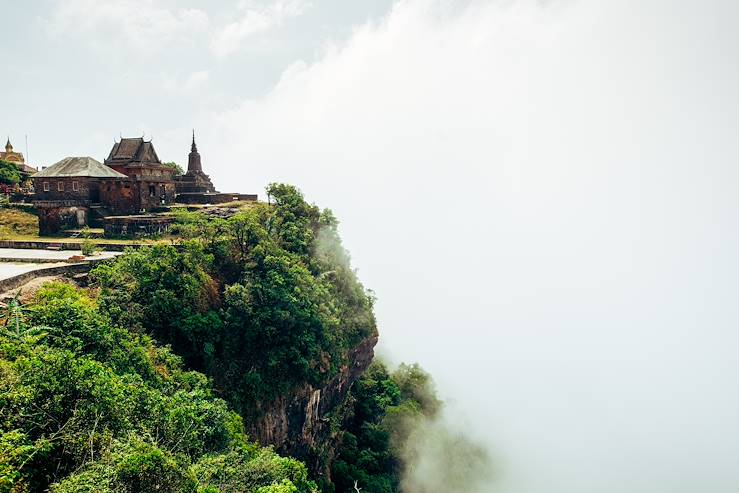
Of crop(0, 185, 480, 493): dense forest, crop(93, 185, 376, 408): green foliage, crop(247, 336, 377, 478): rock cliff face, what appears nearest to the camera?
crop(0, 185, 480, 493): dense forest

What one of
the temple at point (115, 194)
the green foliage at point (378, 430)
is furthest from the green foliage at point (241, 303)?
the temple at point (115, 194)

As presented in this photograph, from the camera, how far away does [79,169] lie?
41.9 m

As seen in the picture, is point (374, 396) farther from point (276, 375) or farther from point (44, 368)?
point (44, 368)

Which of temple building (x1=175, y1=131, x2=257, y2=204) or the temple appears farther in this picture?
temple building (x1=175, y1=131, x2=257, y2=204)

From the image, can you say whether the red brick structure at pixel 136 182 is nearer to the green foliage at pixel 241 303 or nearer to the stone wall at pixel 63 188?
the stone wall at pixel 63 188

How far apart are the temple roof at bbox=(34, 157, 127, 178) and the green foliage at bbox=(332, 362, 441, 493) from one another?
2848 centimetres

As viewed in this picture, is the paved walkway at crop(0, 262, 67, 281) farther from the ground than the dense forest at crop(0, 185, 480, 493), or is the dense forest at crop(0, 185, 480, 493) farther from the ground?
the paved walkway at crop(0, 262, 67, 281)

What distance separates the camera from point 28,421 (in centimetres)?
1296

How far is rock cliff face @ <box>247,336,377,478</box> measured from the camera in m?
28.5

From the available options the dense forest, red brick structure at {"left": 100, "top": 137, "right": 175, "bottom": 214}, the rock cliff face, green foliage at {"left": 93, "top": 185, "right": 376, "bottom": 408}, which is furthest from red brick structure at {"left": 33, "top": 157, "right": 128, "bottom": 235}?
the rock cliff face

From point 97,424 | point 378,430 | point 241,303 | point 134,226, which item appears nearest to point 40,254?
point 134,226

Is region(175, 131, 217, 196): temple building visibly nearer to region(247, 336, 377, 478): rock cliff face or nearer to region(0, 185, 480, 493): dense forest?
region(0, 185, 480, 493): dense forest

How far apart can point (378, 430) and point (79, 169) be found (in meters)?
33.4

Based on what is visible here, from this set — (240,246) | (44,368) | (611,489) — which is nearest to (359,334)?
(240,246)
